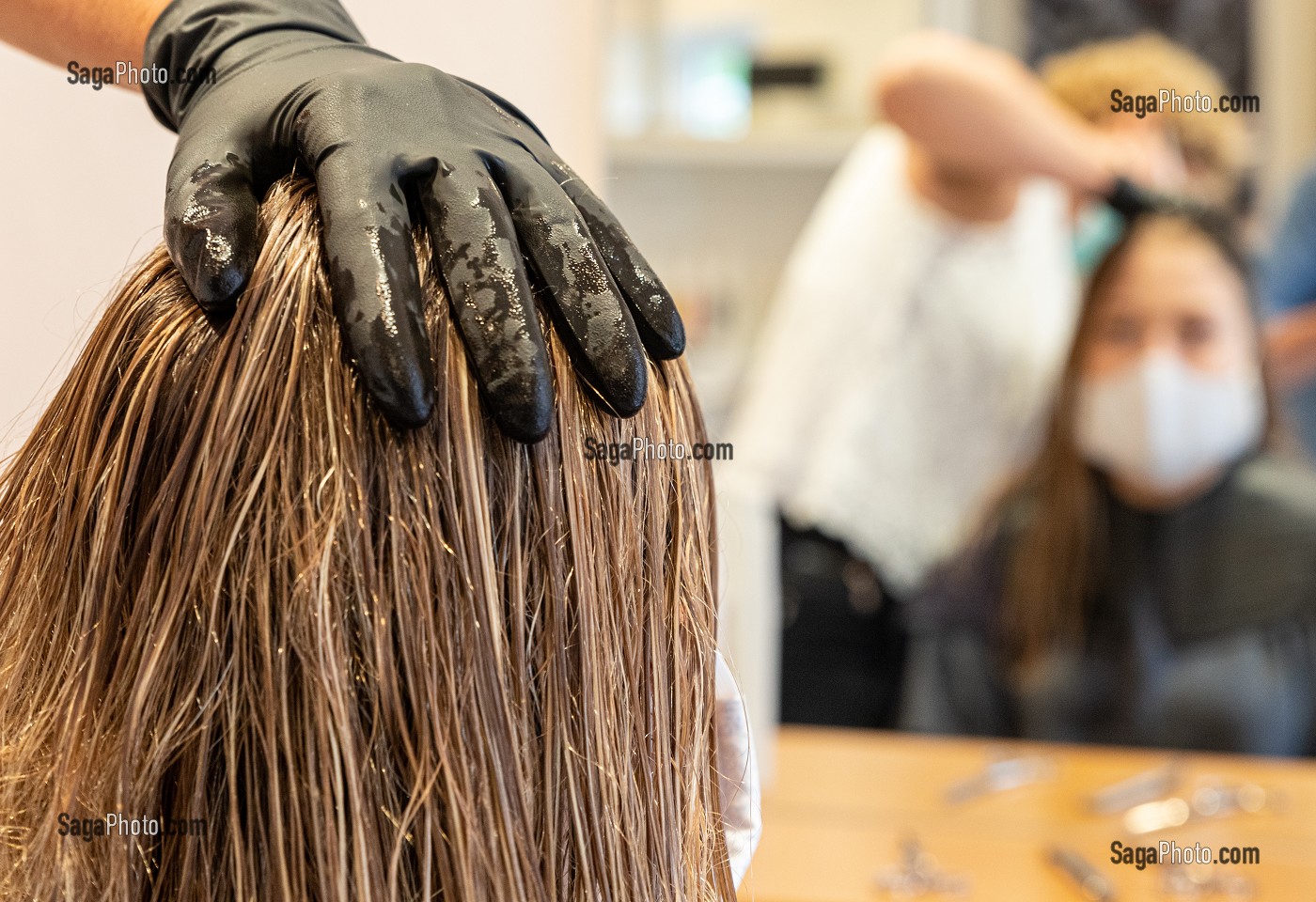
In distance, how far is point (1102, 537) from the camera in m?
1.11

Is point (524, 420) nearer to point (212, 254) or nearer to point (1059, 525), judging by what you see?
point (212, 254)

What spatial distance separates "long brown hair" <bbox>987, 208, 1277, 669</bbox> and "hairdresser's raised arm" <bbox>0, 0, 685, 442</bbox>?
0.83 metres

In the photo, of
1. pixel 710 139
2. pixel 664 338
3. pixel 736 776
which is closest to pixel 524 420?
pixel 664 338

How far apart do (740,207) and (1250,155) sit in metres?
0.59

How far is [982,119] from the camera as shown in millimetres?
1067

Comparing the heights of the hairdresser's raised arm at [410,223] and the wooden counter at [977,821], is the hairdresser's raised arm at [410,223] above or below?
above

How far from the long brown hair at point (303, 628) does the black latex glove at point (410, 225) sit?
0.04 feet

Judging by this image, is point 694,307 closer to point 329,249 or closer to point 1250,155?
point 1250,155

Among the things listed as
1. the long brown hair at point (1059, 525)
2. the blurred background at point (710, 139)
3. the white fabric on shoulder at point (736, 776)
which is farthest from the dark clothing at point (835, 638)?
the white fabric on shoulder at point (736, 776)

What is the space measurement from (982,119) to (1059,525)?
16.5 inches

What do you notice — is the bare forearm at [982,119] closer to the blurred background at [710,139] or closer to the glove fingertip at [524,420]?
the blurred background at [710,139]

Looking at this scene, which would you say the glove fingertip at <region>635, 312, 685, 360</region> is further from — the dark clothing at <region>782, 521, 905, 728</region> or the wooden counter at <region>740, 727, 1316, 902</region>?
the dark clothing at <region>782, 521, 905, 728</region>

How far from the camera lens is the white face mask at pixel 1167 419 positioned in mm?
1019

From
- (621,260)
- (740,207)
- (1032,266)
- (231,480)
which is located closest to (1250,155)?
(1032,266)
